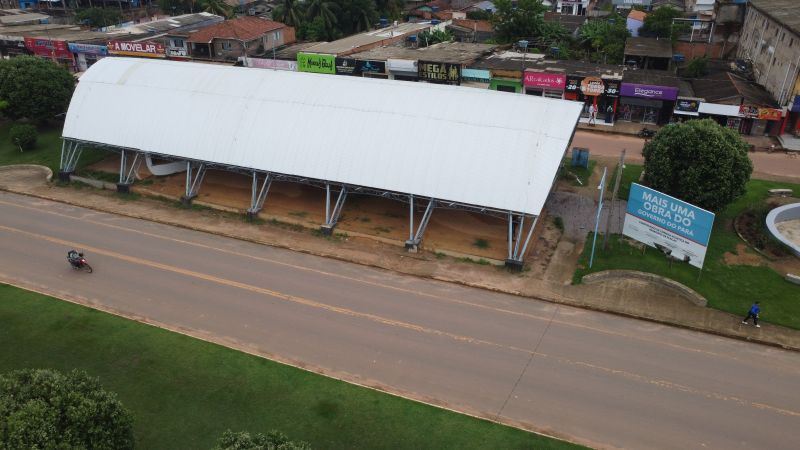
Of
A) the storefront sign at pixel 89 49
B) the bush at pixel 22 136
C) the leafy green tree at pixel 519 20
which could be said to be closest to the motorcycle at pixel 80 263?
the bush at pixel 22 136

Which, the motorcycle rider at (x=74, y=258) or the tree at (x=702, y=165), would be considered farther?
the tree at (x=702, y=165)

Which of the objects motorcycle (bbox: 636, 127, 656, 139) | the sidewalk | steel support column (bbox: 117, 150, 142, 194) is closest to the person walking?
the sidewalk

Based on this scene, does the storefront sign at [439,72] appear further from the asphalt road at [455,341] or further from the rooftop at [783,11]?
the asphalt road at [455,341]

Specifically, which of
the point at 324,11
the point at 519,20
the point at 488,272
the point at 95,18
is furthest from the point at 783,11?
the point at 95,18

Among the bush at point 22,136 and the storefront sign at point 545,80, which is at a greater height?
the storefront sign at point 545,80

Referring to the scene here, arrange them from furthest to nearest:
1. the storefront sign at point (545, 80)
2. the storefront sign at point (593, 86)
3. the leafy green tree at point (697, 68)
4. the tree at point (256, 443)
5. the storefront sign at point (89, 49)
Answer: the storefront sign at point (89, 49)
the leafy green tree at point (697, 68)
the storefront sign at point (545, 80)
the storefront sign at point (593, 86)
the tree at point (256, 443)

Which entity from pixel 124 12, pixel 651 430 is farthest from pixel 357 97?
pixel 124 12
